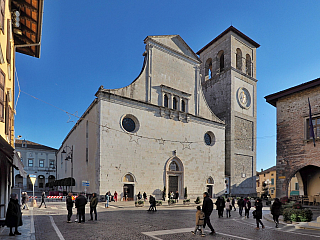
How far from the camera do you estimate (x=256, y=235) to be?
9891 mm

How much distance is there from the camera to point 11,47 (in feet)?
43.5

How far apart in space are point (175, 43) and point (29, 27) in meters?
21.5

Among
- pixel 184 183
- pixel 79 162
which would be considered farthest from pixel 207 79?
pixel 79 162

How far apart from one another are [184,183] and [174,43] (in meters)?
16.9

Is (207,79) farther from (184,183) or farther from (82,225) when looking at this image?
(82,225)

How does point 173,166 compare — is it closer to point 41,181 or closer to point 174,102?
point 174,102

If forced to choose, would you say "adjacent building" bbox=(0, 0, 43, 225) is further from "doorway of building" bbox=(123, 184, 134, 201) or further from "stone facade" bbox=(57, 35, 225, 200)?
"doorway of building" bbox=(123, 184, 134, 201)

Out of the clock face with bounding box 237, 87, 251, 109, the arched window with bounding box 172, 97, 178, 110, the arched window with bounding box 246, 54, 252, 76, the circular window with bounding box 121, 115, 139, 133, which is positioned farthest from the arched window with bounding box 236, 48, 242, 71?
the circular window with bounding box 121, 115, 139, 133

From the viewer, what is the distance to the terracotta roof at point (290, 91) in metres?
19.0

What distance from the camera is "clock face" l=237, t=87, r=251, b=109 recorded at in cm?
3912

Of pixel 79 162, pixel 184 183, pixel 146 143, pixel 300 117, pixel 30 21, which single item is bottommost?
pixel 184 183

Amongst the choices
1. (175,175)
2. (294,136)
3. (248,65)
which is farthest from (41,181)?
(294,136)

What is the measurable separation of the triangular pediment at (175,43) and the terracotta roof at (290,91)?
14.6 meters

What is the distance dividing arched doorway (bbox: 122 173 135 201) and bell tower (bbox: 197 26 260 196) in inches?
594
